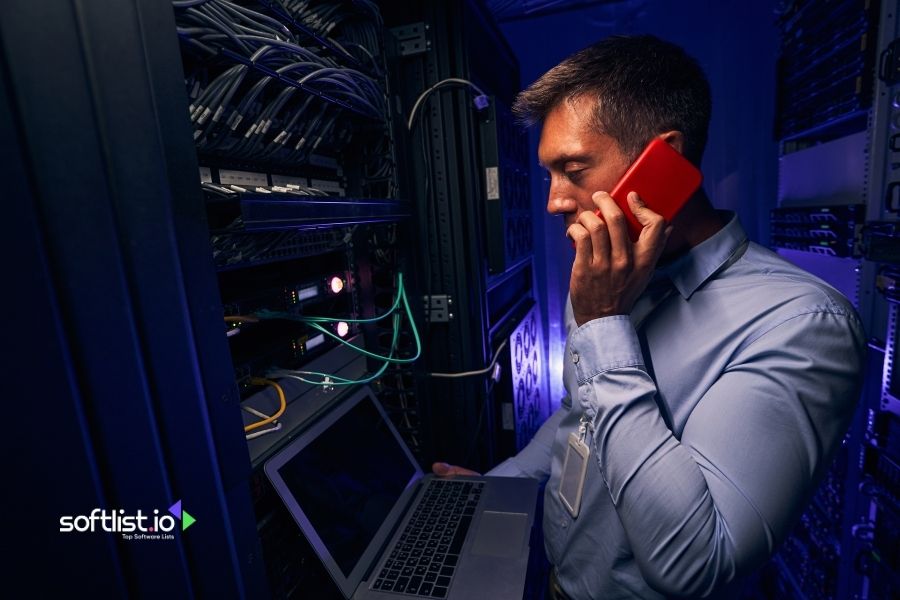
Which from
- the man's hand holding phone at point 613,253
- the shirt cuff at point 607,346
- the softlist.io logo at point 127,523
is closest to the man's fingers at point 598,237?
the man's hand holding phone at point 613,253

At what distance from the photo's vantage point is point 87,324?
1.40 ft

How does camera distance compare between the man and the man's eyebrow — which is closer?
the man

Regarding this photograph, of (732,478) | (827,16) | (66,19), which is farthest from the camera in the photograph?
(827,16)

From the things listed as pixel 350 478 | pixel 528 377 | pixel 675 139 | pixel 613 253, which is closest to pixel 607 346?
pixel 613 253

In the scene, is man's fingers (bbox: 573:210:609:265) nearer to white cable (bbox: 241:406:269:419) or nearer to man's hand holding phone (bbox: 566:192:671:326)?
man's hand holding phone (bbox: 566:192:671:326)

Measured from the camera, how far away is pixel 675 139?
2.64 feet

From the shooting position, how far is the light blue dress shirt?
630 mm

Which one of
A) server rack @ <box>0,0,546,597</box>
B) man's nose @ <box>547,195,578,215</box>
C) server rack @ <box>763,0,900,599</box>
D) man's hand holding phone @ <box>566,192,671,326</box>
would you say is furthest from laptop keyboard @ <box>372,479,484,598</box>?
server rack @ <box>763,0,900,599</box>

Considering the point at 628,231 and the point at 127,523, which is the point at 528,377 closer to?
the point at 628,231

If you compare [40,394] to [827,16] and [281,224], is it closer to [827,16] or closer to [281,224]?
[281,224]

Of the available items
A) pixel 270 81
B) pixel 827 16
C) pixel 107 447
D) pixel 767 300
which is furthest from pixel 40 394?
pixel 827 16

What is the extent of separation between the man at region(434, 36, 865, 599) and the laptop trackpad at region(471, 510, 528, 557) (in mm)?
102

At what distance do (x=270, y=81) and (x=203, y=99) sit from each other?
14cm

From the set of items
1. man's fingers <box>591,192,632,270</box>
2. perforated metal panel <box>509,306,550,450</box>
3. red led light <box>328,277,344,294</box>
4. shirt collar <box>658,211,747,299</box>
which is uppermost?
man's fingers <box>591,192,632,270</box>
